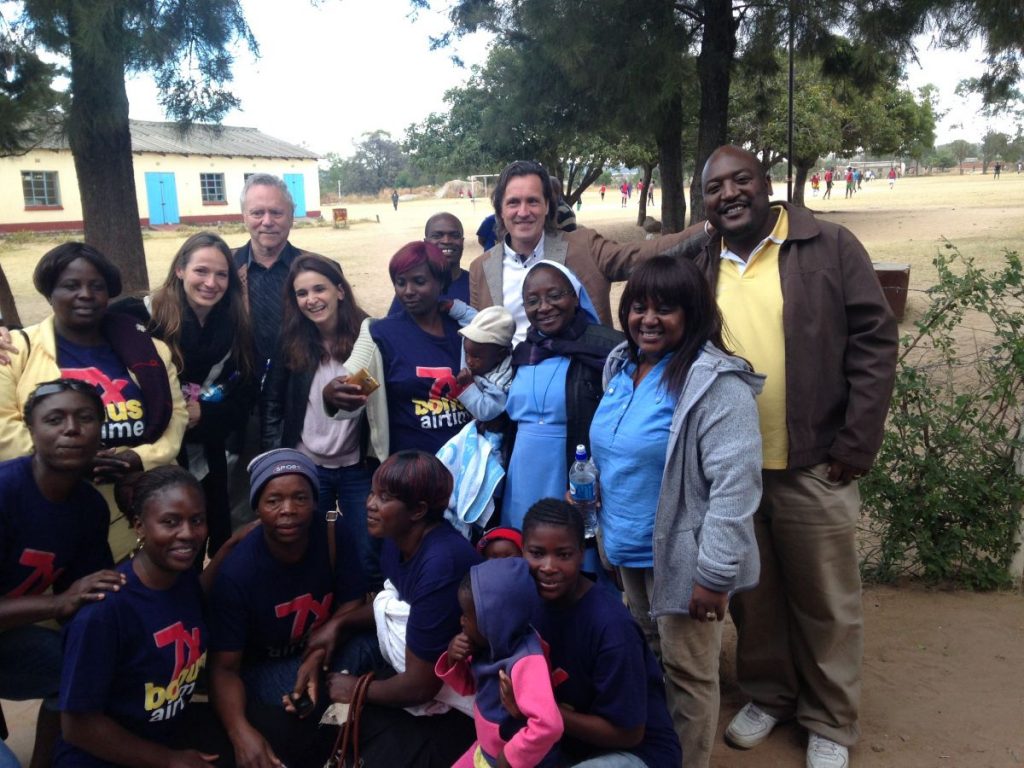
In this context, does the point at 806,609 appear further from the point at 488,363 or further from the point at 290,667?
the point at 290,667

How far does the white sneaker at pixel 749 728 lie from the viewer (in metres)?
3.21

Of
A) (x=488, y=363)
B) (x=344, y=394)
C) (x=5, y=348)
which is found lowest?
(x=344, y=394)

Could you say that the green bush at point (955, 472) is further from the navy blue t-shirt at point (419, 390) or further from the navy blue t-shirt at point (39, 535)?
the navy blue t-shirt at point (39, 535)

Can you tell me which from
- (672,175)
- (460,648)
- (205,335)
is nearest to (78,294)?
(205,335)

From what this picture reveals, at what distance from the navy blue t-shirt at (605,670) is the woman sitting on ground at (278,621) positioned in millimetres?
856

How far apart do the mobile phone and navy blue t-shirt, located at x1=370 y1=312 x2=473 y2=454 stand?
0.18m

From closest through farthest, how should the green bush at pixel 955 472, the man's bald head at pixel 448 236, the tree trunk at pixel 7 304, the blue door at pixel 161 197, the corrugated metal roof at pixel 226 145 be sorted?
1. the green bush at pixel 955 472
2. the man's bald head at pixel 448 236
3. the tree trunk at pixel 7 304
4. the blue door at pixel 161 197
5. the corrugated metal roof at pixel 226 145

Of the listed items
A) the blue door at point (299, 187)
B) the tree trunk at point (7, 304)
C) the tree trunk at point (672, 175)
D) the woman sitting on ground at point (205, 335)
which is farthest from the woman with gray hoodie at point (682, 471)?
the blue door at point (299, 187)

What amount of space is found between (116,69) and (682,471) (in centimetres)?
585

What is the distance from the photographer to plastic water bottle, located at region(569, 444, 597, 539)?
2.79m

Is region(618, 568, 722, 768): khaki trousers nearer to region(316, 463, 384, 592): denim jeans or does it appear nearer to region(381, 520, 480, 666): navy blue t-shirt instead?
region(381, 520, 480, 666): navy blue t-shirt

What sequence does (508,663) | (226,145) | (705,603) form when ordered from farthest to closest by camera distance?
1. (226,145)
2. (705,603)
3. (508,663)

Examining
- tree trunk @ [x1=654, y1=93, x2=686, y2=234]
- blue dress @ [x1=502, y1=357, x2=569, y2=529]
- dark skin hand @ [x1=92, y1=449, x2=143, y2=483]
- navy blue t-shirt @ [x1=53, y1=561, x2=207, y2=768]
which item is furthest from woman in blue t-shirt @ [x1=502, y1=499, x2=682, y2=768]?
tree trunk @ [x1=654, y1=93, x2=686, y2=234]

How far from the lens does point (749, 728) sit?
10.6ft
